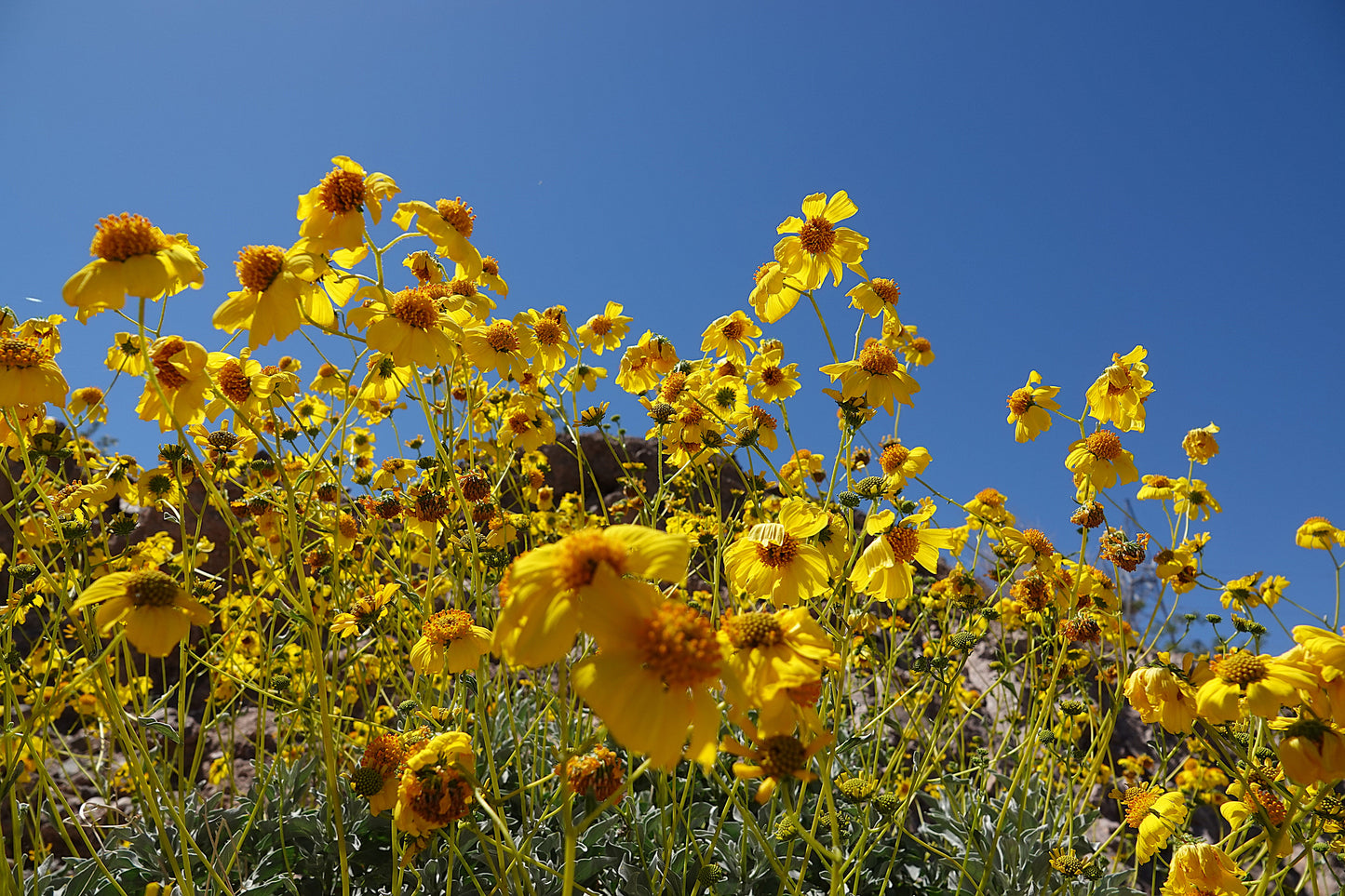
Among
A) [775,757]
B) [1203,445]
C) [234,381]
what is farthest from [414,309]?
[1203,445]

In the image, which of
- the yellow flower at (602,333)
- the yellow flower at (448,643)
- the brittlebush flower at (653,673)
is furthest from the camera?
the yellow flower at (602,333)

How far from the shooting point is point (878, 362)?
82.7 inches

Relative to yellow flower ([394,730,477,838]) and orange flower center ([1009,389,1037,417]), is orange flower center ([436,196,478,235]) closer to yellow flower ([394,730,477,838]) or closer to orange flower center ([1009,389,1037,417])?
yellow flower ([394,730,477,838])

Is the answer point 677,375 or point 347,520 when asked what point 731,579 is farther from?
point 347,520

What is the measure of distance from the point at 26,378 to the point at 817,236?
87.5 inches

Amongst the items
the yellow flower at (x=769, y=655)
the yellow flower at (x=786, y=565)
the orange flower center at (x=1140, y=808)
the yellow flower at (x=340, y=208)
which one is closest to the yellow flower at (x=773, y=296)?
the yellow flower at (x=786, y=565)

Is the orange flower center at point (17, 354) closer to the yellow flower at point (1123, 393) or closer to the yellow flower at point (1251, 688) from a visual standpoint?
the yellow flower at point (1251, 688)

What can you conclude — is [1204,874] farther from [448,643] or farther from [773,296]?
[773,296]

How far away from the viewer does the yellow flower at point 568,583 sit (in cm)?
81

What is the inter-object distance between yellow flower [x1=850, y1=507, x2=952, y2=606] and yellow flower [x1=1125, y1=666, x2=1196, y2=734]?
1.74 feet

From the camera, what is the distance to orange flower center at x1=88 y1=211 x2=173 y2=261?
1.23m

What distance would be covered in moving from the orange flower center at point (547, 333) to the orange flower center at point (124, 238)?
1519 mm

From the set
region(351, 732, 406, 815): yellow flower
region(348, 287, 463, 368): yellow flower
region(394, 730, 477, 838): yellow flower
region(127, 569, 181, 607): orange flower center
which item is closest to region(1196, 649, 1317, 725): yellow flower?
region(394, 730, 477, 838): yellow flower

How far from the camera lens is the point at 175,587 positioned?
→ 51.6 inches
